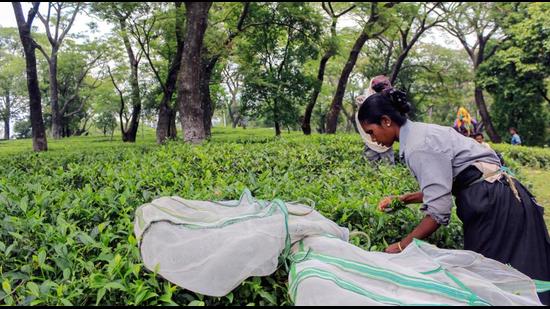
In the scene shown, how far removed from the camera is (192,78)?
29.1 ft

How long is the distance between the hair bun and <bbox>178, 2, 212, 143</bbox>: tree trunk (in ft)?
22.4

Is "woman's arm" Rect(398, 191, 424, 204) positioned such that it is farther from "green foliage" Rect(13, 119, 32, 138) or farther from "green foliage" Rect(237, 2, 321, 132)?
"green foliage" Rect(13, 119, 32, 138)

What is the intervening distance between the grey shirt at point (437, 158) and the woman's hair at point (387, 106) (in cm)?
8

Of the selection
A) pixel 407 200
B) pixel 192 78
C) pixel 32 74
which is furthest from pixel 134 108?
pixel 407 200

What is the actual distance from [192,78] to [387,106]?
7.05 meters

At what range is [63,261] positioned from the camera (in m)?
1.87

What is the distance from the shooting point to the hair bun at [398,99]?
2.36 metres

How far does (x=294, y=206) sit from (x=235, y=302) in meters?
0.77

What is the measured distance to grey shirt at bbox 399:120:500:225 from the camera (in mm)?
2203

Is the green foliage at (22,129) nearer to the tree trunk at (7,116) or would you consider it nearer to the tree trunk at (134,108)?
the tree trunk at (7,116)

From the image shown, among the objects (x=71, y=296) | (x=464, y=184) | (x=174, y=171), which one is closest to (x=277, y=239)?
(x=71, y=296)

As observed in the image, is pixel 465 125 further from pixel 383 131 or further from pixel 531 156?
Result: pixel 531 156

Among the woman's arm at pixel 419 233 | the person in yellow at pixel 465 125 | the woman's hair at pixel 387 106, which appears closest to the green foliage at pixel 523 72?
the person in yellow at pixel 465 125

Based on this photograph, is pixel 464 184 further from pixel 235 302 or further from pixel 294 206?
pixel 235 302
